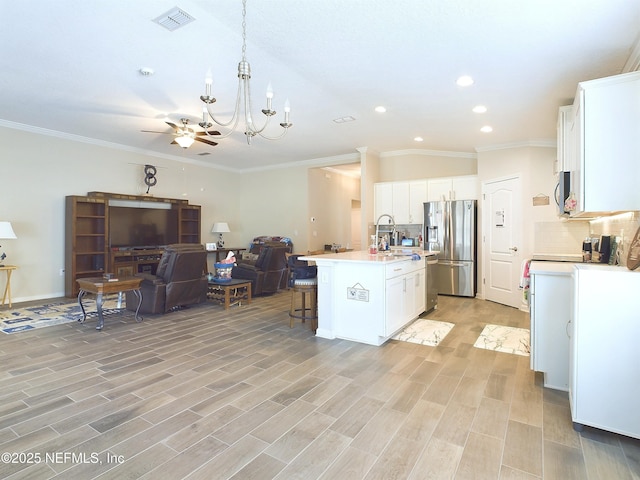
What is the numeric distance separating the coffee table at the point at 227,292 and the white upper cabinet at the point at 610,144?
4542 millimetres

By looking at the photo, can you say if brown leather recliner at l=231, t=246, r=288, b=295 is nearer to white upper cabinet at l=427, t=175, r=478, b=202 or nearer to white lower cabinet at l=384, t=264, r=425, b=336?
white lower cabinet at l=384, t=264, r=425, b=336

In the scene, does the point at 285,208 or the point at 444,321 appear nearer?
the point at 444,321

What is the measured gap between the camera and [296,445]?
197cm

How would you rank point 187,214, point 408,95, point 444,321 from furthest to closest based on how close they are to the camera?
point 187,214 → point 444,321 → point 408,95

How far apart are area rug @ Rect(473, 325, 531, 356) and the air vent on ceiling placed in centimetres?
419

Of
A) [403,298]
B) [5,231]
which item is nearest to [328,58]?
[403,298]

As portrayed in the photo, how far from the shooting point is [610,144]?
234cm

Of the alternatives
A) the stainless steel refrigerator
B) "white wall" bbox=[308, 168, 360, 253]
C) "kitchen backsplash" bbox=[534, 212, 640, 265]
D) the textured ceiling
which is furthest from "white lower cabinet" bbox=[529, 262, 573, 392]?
"white wall" bbox=[308, 168, 360, 253]

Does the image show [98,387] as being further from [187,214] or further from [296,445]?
Answer: [187,214]

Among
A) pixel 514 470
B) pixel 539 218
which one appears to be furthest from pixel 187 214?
pixel 514 470

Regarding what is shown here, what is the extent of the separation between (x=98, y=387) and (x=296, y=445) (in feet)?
5.83

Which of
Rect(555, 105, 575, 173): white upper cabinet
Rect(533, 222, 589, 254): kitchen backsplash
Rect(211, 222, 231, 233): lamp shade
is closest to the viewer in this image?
Rect(555, 105, 575, 173): white upper cabinet

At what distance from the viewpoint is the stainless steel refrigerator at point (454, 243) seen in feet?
20.8

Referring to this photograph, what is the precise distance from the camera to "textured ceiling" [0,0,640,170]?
2639 mm
